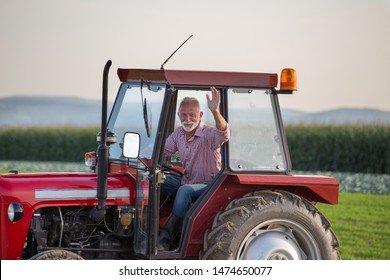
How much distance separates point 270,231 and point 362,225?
30.2 ft

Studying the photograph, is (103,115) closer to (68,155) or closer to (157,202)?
(157,202)

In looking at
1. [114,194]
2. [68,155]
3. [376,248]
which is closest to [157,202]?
[114,194]

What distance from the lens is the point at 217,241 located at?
22.3ft

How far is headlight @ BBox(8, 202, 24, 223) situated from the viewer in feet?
22.2

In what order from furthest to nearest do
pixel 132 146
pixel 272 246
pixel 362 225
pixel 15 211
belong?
pixel 362 225 < pixel 272 246 < pixel 132 146 < pixel 15 211

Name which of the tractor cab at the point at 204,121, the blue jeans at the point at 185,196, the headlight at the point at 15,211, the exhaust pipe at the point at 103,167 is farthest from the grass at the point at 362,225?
the headlight at the point at 15,211

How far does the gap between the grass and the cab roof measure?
500 centimetres

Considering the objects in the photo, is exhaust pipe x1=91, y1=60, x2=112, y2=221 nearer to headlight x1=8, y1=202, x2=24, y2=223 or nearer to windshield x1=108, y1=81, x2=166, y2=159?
windshield x1=108, y1=81, x2=166, y2=159

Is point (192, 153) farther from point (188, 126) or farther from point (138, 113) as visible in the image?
point (138, 113)

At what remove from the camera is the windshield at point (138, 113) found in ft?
23.2

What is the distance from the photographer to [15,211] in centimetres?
678

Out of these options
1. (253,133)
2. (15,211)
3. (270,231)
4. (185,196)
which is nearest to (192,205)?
(185,196)

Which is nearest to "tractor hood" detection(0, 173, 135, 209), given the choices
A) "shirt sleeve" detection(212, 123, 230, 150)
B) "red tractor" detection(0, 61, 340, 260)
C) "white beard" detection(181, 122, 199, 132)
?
"red tractor" detection(0, 61, 340, 260)
